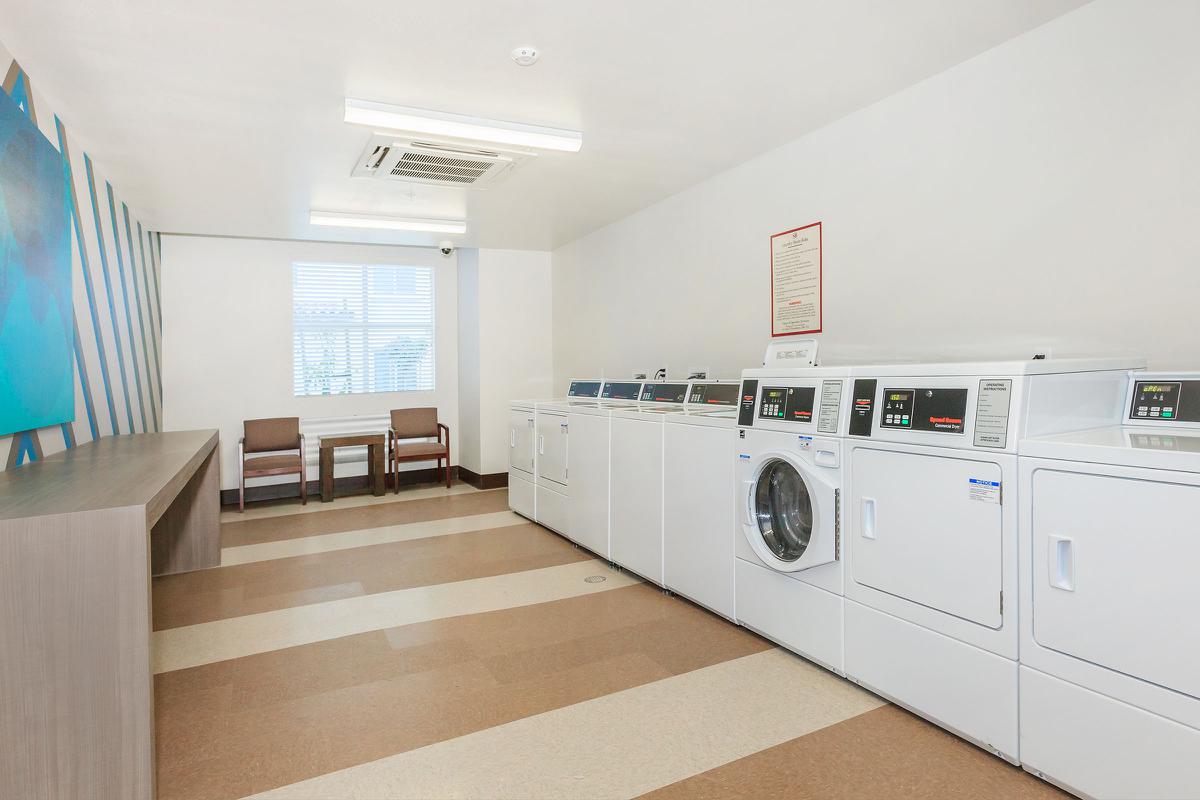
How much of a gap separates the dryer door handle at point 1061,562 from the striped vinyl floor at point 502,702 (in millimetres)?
629

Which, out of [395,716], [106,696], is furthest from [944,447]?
[106,696]

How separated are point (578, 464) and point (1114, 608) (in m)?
3.17

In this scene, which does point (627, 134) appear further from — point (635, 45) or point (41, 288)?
point (41, 288)

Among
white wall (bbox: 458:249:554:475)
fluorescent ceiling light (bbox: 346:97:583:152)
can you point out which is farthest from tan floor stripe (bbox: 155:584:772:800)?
white wall (bbox: 458:249:554:475)

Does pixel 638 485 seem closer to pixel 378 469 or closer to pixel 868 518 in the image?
pixel 868 518

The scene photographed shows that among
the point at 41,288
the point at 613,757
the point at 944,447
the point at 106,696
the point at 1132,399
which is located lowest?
the point at 613,757

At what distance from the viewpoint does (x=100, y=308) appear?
13.0 ft

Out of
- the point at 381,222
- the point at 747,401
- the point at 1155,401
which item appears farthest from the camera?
the point at 381,222

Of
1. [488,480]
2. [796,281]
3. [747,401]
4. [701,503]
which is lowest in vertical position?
[488,480]

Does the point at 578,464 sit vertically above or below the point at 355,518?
above

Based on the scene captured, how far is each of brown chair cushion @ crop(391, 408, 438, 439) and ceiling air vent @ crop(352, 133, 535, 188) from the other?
3288mm

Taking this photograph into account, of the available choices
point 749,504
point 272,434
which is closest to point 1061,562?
point 749,504

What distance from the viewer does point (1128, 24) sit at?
7.43ft

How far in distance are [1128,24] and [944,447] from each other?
5.34 ft
